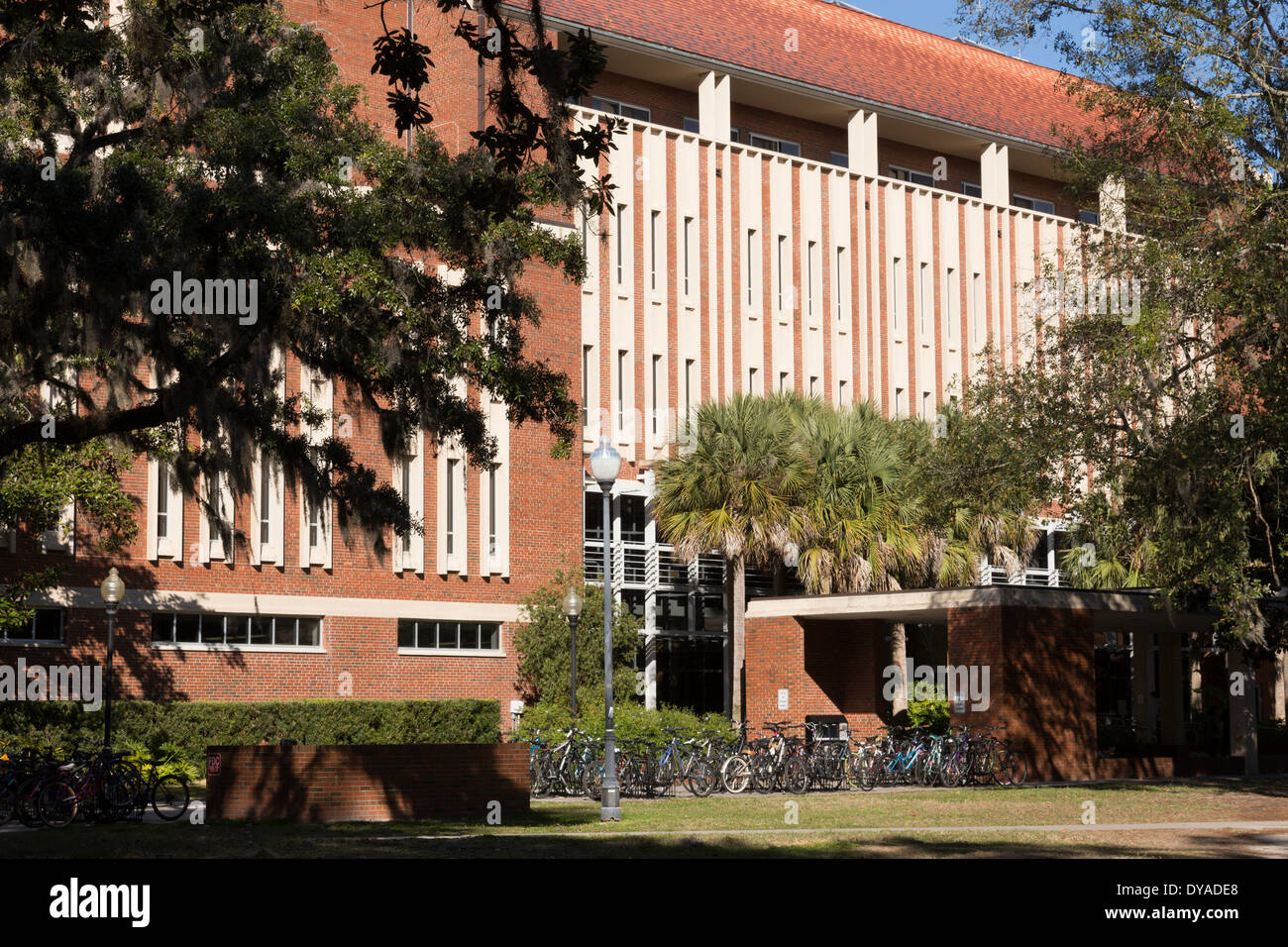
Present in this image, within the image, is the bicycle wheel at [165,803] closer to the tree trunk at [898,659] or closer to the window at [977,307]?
the tree trunk at [898,659]

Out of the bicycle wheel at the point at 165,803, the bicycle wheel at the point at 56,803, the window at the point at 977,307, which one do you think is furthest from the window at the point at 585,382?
the bicycle wheel at the point at 56,803

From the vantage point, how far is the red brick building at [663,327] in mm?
35031

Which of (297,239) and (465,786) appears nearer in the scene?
(297,239)

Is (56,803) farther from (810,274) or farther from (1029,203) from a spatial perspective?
(1029,203)

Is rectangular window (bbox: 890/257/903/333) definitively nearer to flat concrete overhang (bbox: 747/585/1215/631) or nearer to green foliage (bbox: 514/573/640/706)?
green foliage (bbox: 514/573/640/706)

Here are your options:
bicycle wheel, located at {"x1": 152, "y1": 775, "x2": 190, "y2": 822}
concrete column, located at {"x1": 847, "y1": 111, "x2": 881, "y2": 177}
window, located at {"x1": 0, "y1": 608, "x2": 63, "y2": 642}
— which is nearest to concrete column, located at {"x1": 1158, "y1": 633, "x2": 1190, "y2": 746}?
concrete column, located at {"x1": 847, "y1": 111, "x2": 881, "y2": 177}

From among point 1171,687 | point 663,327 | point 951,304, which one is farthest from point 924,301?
point 1171,687

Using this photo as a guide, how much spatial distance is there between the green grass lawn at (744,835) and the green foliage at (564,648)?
12767mm

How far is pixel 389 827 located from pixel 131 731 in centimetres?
1481

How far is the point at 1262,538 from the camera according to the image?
27.2 meters

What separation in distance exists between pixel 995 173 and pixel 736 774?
33.0 meters

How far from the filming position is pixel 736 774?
1016 inches

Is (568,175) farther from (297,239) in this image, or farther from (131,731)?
(131,731)

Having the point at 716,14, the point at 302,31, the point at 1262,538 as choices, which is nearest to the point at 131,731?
the point at 302,31
